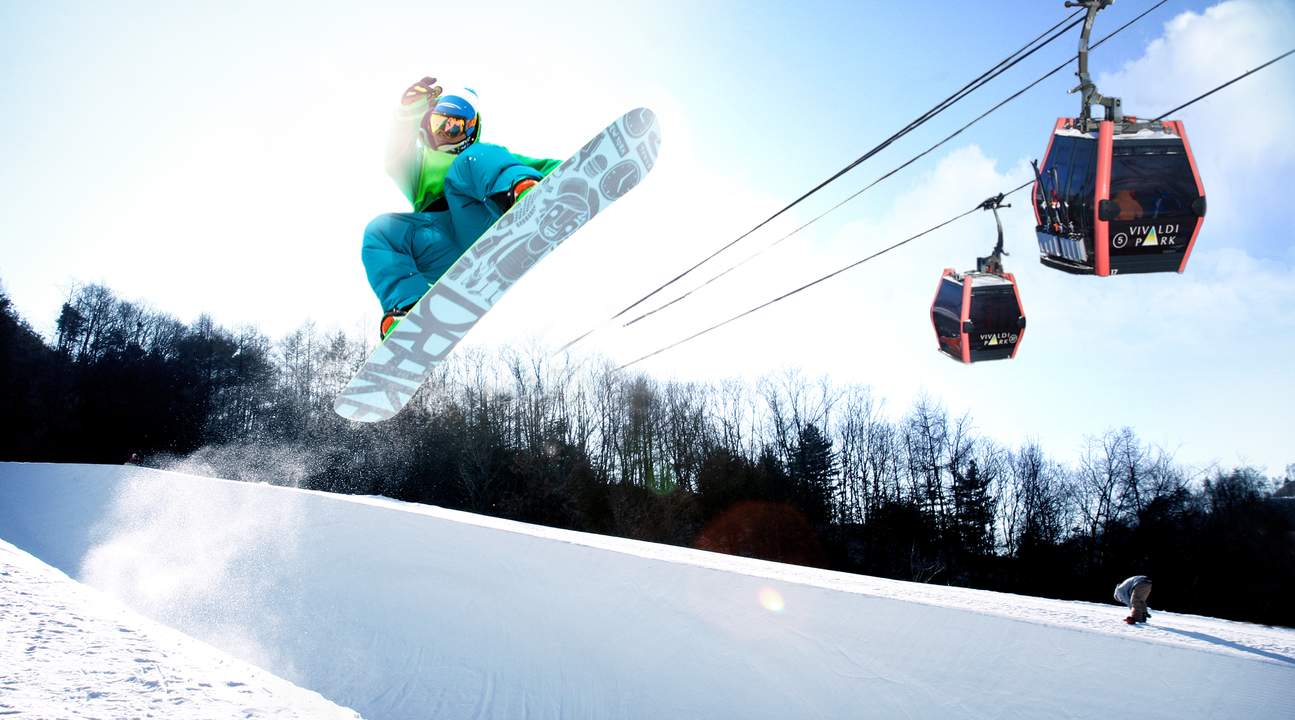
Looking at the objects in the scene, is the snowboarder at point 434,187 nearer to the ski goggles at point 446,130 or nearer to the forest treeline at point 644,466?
the ski goggles at point 446,130

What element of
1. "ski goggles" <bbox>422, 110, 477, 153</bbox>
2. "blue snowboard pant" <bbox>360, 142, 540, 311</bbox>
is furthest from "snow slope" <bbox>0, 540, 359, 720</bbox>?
"ski goggles" <bbox>422, 110, 477, 153</bbox>

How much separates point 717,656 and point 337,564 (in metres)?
4.90

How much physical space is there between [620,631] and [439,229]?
317 centimetres

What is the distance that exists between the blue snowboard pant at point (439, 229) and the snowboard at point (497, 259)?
154 mm

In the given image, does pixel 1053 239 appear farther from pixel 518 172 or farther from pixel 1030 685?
pixel 518 172

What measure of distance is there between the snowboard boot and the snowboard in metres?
0.05

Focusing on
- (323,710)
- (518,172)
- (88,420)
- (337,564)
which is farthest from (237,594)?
(88,420)

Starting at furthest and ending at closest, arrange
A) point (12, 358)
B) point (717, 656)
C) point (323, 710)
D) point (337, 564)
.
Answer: point (12, 358), point (337, 564), point (717, 656), point (323, 710)

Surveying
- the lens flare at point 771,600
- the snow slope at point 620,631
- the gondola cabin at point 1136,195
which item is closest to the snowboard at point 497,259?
the snow slope at point 620,631

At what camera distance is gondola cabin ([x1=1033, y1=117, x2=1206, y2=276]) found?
489 centimetres

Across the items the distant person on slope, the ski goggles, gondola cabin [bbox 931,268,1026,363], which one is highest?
gondola cabin [bbox 931,268,1026,363]

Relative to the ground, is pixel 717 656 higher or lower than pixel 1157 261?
lower

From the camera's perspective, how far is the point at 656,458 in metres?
29.6

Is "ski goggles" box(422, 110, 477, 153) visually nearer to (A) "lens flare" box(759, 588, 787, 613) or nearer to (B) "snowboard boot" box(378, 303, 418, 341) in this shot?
(B) "snowboard boot" box(378, 303, 418, 341)
